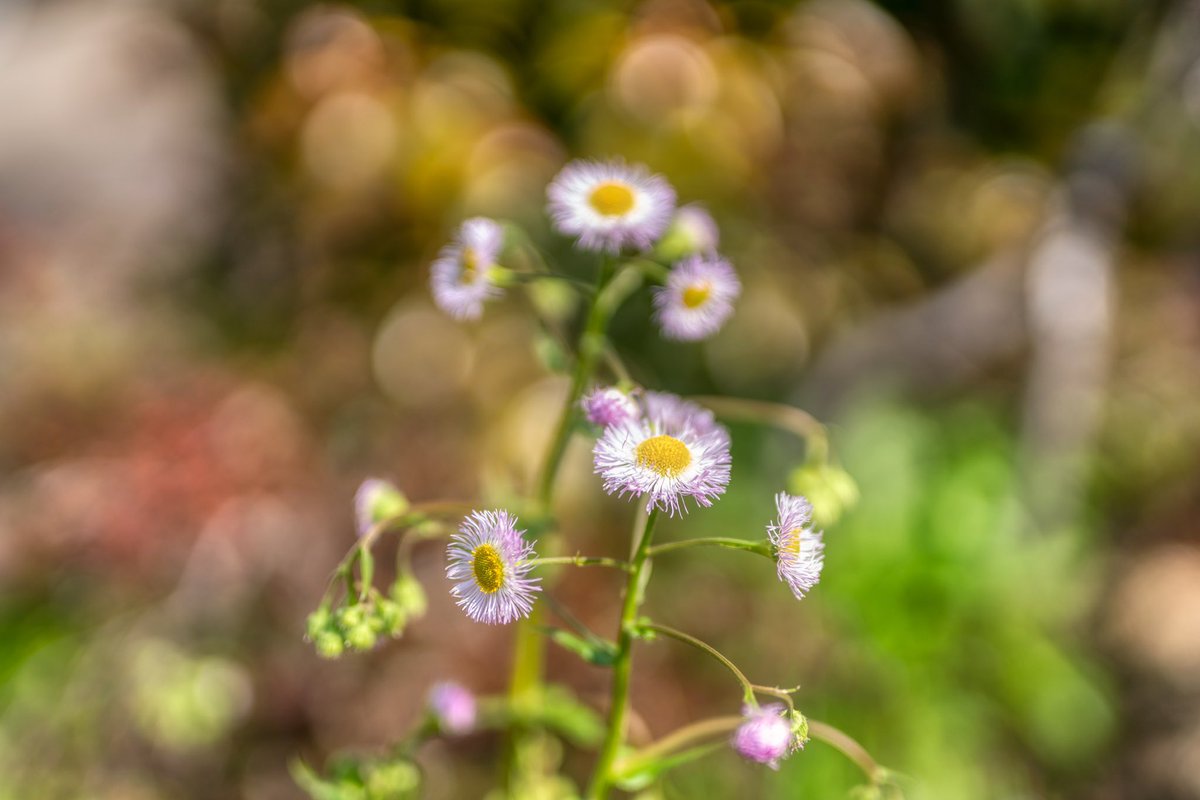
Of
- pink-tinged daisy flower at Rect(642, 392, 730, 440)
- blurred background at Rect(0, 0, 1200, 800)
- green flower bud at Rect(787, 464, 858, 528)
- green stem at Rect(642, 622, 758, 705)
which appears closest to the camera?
green stem at Rect(642, 622, 758, 705)

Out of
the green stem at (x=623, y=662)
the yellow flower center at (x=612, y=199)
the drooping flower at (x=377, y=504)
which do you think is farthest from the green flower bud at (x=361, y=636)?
the yellow flower center at (x=612, y=199)

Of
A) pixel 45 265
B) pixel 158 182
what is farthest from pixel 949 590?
pixel 158 182

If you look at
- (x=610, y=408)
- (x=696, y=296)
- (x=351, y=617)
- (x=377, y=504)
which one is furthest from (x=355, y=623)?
(x=696, y=296)

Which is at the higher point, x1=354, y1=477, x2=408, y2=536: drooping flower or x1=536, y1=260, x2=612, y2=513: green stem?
x1=536, y1=260, x2=612, y2=513: green stem

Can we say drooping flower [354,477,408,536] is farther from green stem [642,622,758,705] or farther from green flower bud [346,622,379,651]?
green stem [642,622,758,705]

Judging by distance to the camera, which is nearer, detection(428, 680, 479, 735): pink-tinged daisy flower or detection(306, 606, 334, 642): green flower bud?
detection(306, 606, 334, 642): green flower bud

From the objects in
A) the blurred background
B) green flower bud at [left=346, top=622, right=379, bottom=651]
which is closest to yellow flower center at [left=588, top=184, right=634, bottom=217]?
green flower bud at [left=346, top=622, right=379, bottom=651]

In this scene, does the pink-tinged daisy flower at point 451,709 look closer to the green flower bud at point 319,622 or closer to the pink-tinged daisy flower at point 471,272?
the green flower bud at point 319,622
